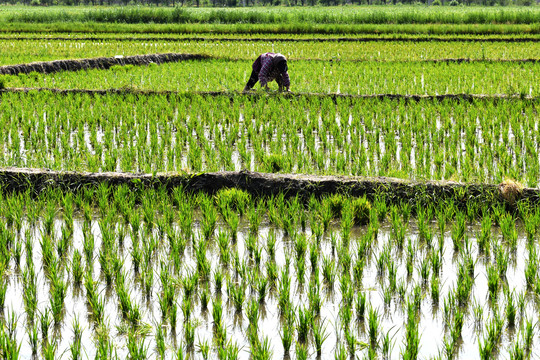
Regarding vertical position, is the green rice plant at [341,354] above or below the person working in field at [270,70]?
below

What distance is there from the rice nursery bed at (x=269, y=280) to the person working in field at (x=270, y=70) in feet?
13.3

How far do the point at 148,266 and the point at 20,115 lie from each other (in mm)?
4604

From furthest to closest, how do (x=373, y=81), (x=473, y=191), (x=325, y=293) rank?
(x=373, y=81)
(x=473, y=191)
(x=325, y=293)

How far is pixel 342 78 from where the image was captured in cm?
1058

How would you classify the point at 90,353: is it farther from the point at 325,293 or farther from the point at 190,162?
the point at 190,162

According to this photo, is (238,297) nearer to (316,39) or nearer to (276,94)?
(276,94)

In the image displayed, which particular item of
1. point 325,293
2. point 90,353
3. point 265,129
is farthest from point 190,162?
point 90,353

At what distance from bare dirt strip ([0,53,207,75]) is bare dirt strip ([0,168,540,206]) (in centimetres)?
735

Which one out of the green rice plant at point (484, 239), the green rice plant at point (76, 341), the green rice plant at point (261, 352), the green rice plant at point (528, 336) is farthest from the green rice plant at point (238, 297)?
the green rice plant at point (484, 239)

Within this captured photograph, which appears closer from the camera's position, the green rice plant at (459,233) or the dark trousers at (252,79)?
the green rice plant at (459,233)

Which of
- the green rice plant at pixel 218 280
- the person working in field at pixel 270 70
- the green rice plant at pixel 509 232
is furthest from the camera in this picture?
the person working in field at pixel 270 70

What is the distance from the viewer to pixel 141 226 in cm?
369

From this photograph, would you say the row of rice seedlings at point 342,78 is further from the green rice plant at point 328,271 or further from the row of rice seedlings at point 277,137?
the green rice plant at point 328,271

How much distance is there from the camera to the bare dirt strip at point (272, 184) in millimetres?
4000
